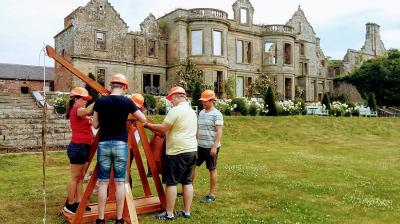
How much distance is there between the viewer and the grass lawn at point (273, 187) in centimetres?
744

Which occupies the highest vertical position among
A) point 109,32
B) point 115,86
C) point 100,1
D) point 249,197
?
point 100,1

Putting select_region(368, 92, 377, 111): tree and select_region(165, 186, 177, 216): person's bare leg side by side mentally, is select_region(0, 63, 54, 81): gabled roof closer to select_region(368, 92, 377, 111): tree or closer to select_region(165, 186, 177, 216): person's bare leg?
select_region(368, 92, 377, 111): tree

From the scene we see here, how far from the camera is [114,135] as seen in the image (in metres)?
6.20

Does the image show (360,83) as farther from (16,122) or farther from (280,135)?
(16,122)

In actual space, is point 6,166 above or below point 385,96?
below

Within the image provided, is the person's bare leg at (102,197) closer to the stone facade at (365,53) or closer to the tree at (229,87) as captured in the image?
the tree at (229,87)

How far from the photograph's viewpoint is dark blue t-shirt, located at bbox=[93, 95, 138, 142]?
614cm

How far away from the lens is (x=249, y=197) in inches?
349

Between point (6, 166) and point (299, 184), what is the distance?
8.73m

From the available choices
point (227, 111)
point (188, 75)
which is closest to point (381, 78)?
point (188, 75)

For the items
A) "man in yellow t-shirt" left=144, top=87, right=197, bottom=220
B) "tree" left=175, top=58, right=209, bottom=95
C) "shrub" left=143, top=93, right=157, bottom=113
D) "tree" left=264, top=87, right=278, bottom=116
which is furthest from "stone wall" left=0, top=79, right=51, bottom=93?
"man in yellow t-shirt" left=144, top=87, right=197, bottom=220

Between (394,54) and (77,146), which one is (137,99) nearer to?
(77,146)

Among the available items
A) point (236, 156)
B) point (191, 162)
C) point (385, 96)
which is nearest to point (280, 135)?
point (236, 156)

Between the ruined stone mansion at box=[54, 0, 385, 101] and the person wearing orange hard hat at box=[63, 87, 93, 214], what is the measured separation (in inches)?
1022
